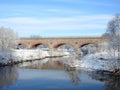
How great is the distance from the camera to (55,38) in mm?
95062

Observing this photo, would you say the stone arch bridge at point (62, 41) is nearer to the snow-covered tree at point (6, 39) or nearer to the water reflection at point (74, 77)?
the snow-covered tree at point (6, 39)

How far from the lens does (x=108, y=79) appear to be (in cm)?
3456

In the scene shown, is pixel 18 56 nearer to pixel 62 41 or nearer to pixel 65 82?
pixel 65 82

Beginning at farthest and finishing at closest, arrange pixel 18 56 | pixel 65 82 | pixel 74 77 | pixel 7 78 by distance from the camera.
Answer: pixel 18 56
pixel 74 77
pixel 7 78
pixel 65 82

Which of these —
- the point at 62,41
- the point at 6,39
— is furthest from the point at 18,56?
the point at 62,41

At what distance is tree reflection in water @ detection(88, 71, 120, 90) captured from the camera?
31.2 meters

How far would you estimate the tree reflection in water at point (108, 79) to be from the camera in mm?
31177

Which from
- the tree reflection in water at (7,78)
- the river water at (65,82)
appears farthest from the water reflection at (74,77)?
the tree reflection in water at (7,78)

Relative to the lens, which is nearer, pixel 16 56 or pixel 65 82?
pixel 65 82

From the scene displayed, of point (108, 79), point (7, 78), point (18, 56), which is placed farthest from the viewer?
point (18, 56)

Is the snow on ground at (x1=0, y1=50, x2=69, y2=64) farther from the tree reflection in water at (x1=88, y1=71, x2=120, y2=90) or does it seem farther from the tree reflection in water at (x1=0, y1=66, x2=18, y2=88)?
the tree reflection in water at (x1=88, y1=71, x2=120, y2=90)

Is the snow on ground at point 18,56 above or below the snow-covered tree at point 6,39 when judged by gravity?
below

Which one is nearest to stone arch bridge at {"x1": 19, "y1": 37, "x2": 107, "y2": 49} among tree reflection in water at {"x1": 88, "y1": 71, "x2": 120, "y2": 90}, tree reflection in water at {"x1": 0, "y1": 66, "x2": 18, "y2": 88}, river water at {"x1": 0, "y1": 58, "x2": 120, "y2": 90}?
tree reflection in water at {"x1": 88, "y1": 71, "x2": 120, "y2": 90}

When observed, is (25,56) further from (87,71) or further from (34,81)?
(34,81)
